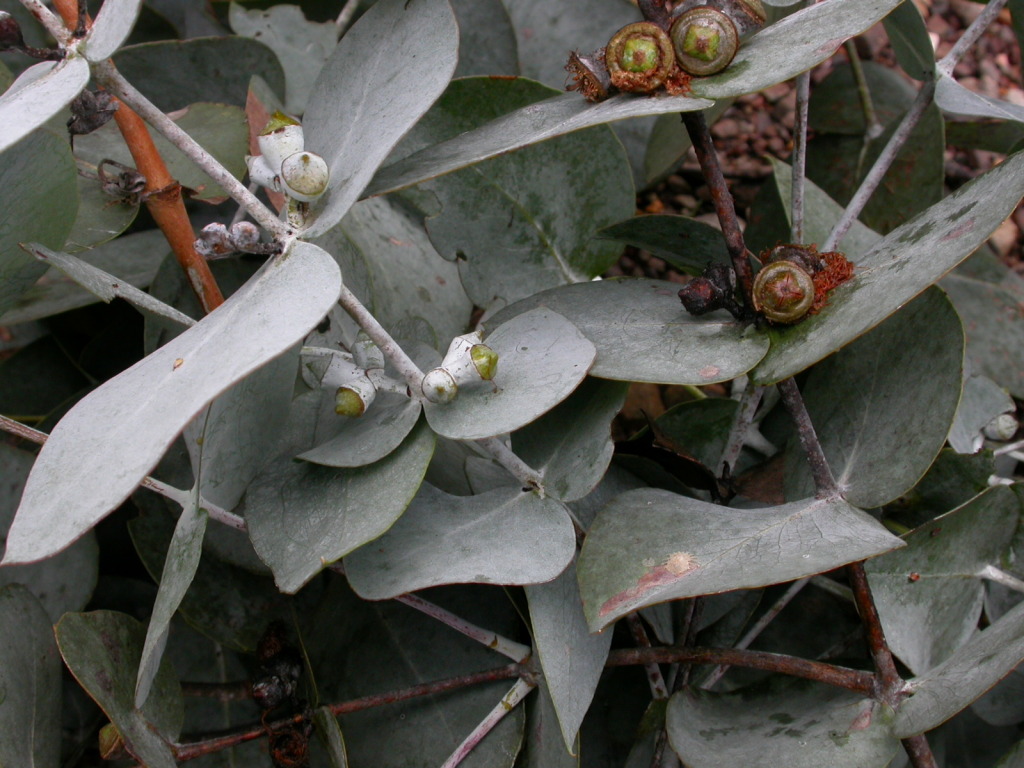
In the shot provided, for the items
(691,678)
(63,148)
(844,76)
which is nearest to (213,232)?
(63,148)

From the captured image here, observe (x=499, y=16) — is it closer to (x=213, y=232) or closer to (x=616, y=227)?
(x=616, y=227)

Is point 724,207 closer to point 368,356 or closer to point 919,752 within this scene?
point 368,356

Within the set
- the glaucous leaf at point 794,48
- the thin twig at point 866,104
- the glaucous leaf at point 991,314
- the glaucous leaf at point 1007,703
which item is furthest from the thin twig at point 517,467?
the thin twig at point 866,104

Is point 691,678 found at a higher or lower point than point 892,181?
lower

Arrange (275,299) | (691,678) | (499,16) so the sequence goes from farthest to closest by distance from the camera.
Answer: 1. (499,16)
2. (691,678)
3. (275,299)

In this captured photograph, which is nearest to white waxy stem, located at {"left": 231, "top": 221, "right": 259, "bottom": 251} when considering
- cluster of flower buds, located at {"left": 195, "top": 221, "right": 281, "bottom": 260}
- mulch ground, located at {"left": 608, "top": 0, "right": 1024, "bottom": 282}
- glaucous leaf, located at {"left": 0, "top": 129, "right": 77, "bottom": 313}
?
cluster of flower buds, located at {"left": 195, "top": 221, "right": 281, "bottom": 260}

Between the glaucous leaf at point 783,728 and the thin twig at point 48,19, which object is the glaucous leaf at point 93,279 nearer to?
the thin twig at point 48,19
